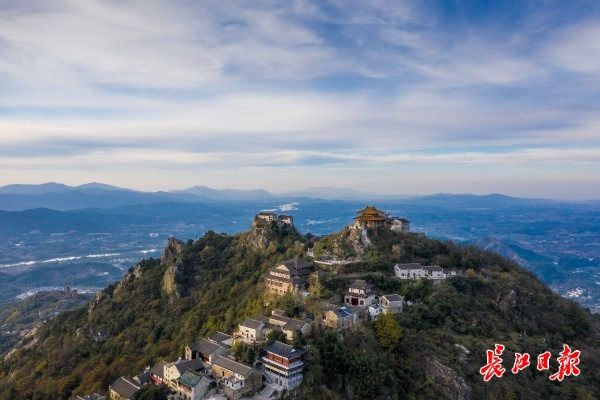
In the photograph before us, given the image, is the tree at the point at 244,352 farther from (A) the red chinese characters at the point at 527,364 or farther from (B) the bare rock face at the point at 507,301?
(B) the bare rock face at the point at 507,301

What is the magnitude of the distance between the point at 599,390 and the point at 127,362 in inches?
1525

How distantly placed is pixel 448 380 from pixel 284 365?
468 inches

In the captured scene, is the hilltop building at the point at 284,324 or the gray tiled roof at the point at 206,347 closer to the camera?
the hilltop building at the point at 284,324

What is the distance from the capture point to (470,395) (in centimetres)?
3331

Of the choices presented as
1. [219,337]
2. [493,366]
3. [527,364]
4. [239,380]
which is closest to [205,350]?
[219,337]

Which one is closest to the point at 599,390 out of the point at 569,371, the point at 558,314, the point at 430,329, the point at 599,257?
the point at 569,371

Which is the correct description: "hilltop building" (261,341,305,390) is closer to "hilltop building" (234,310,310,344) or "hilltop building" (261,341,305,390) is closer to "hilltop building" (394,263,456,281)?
"hilltop building" (234,310,310,344)

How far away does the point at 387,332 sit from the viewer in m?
34.4

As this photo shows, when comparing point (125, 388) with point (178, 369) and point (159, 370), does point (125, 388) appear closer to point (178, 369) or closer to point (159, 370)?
point (159, 370)

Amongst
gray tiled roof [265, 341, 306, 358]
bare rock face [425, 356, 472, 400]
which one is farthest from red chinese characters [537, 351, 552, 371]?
gray tiled roof [265, 341, 306, 358]

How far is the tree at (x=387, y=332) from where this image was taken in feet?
112

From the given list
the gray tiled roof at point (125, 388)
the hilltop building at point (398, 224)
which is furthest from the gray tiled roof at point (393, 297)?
the gray tiled roof at point (125, 388)

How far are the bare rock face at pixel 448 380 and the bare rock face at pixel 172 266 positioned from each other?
33.9 m

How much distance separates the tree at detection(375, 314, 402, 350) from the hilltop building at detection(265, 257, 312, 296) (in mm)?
8549
